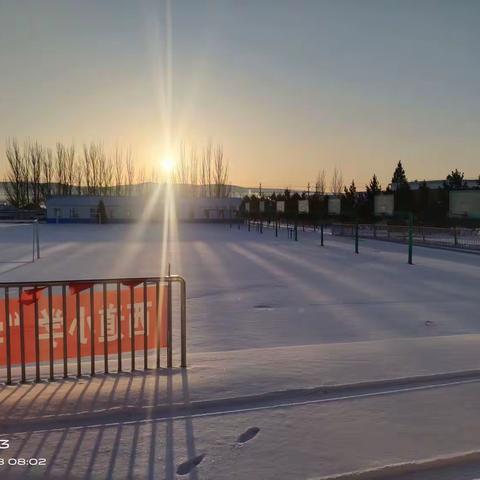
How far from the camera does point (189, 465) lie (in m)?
3.09

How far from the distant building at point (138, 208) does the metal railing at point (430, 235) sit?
43.0 m

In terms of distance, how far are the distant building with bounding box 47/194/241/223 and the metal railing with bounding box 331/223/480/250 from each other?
43024mm

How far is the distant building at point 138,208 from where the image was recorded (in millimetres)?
70438

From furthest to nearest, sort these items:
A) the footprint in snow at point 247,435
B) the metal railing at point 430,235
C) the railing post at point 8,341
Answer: the metal railing at point 430,235 → the railing post at point 8,341 → the footprint in snow at point 247,435

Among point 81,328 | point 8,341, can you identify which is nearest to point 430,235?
point 81,328

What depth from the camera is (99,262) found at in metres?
17.3

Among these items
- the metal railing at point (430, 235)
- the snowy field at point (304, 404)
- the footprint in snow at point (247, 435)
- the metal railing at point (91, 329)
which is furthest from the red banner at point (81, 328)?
the metal railing at point (430, 235)

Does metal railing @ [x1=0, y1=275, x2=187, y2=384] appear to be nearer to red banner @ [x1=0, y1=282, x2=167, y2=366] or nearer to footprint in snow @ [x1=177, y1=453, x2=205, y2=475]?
red banner @ [x1=0, y1=282, x2=167, y2=366]

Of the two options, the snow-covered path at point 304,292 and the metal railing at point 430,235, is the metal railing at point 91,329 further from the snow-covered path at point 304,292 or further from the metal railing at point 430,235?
the metal railing at point 430,235

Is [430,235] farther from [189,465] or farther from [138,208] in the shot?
[138,208]

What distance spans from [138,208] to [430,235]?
173ft

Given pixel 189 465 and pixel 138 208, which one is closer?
pixel 189 465

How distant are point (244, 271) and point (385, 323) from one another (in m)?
7.89

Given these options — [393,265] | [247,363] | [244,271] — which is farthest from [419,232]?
[247,363]
